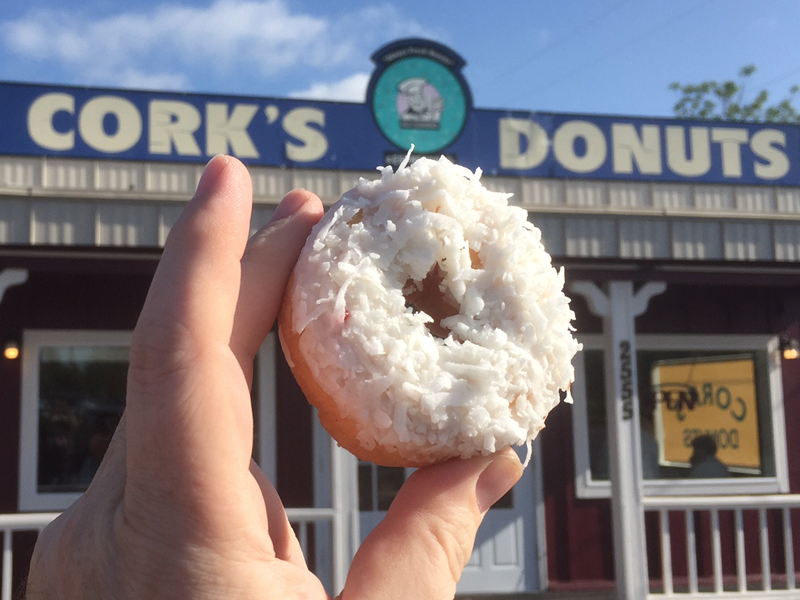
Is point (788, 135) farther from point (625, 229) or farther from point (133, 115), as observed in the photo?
point (133, 115)

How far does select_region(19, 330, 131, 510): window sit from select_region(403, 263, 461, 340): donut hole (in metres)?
5.77

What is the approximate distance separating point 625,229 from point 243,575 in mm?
5712

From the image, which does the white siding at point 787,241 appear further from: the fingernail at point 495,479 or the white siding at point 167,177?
the fingernail at point 495,479

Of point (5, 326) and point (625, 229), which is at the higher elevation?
point (625, 229)

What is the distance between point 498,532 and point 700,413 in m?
2.57

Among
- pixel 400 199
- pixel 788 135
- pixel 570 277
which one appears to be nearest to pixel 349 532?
pixel 570 277

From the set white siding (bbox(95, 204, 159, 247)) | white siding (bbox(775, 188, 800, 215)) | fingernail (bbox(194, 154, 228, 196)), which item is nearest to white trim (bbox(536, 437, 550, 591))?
white siding (bbox(775, 188, 800, 215))

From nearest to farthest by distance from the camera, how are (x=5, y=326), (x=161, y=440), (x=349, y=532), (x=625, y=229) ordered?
1. (x=161, y=440)
2. (x=349, y=532)
3. (x=625, y=229)
4. (x=5, y=326)

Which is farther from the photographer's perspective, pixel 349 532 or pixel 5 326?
pixel 5 326

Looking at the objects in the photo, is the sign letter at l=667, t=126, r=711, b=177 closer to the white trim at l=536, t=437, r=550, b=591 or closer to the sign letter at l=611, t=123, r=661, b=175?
the sign letter at l=611, t=123, r=661, b=175

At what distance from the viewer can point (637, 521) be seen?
601 centimetres

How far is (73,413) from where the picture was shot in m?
6.71

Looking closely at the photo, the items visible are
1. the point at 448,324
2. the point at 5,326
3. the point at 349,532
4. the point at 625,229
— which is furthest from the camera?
the point at 5,326

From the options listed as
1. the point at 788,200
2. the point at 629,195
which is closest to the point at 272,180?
the point at 629,195
